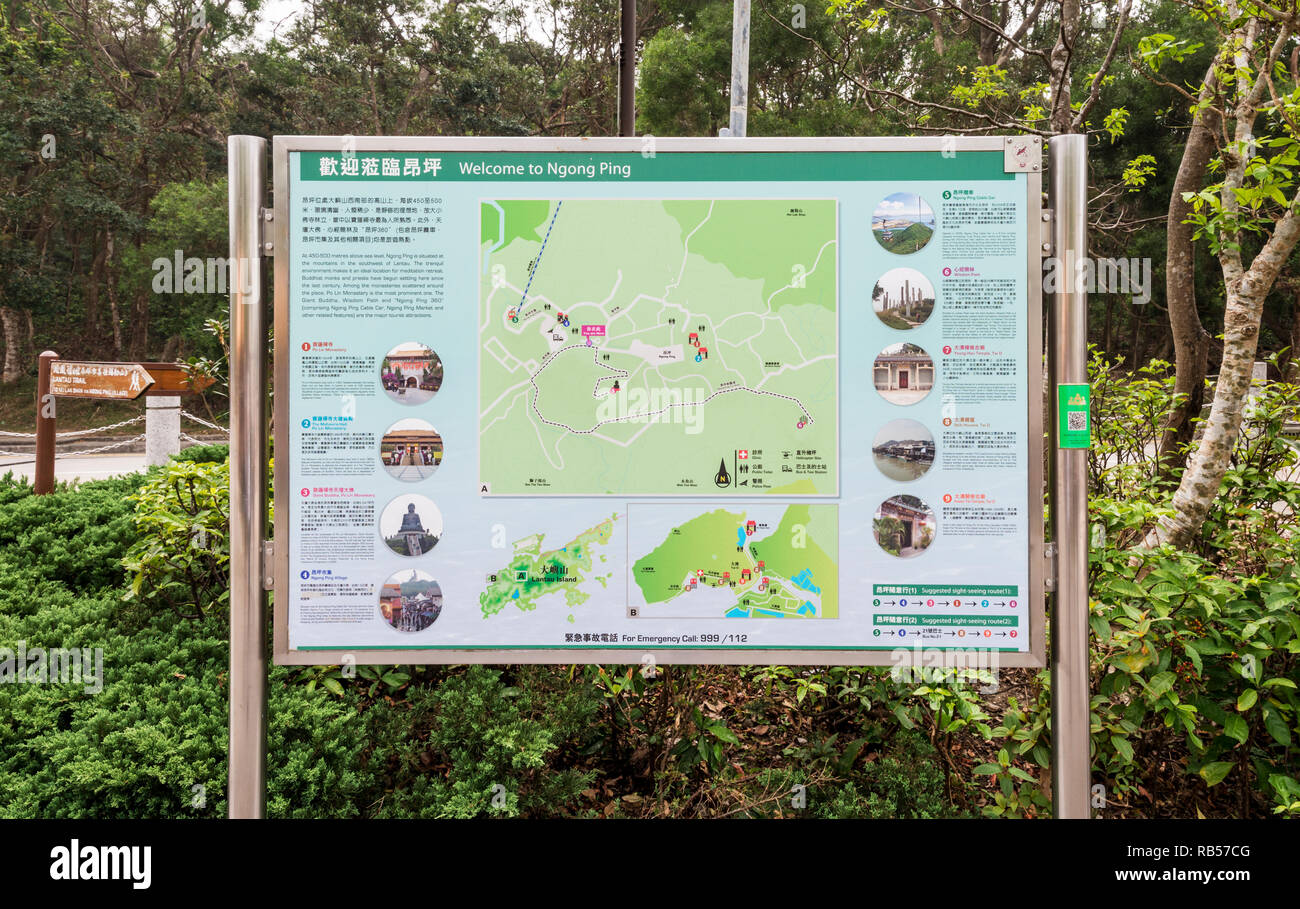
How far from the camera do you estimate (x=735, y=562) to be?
2146 mm

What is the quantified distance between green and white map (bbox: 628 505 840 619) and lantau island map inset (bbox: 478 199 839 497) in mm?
73

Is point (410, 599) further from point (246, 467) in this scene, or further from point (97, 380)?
point (97, 380)

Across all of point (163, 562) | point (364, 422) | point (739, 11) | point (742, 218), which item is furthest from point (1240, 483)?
point (163, 562)

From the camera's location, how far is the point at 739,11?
3281mm

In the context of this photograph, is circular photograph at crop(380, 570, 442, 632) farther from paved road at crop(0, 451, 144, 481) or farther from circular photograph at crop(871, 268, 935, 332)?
paved road at crop(0, 451, 144, 481)

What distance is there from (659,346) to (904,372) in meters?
0.68

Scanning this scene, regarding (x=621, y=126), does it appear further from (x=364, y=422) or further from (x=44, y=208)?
(x=44, y=208)

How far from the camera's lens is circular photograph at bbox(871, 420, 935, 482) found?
2146mm

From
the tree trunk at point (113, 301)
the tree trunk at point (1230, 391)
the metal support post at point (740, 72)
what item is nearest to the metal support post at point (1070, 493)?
the tree trunk at point (1230, 391)

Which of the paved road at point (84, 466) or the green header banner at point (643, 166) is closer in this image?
the green header banner at point (643, 166)

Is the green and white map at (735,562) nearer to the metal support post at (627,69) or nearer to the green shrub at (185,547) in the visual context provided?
the green shrub at (185,547)

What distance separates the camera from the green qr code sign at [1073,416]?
2.08 m

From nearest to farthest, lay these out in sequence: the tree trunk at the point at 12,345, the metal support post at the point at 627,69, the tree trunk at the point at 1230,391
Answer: the tree trunk at the point at 1230,391 < the metal support post at the point at 627,69 < the tree trunk at the point at 12,345

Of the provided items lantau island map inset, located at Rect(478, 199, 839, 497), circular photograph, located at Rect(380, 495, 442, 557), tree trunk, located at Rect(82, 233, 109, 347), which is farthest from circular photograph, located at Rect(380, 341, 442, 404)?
tree trunk, located at Rect(82, 233, 109, 347)
